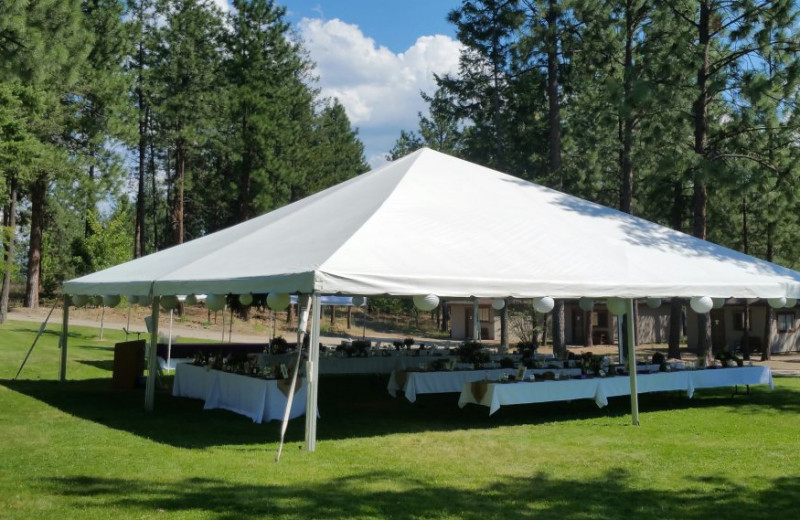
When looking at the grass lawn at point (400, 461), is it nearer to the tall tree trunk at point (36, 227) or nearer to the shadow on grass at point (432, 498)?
the shadow on grass at point (432, 498)

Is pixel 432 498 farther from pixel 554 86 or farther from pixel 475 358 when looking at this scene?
pixel 554 86

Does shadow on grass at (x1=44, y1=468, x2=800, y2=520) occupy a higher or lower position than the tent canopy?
lower

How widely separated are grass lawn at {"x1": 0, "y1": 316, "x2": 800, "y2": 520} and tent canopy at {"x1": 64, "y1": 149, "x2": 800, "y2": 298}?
183 cm

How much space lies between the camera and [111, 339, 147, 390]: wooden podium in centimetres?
1376

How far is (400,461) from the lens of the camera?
301 inches

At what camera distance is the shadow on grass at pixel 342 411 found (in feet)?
30.6

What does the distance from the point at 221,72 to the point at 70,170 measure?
390 inches

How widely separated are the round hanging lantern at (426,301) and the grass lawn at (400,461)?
1630 mm

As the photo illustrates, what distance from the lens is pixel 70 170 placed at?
28438 millimetres

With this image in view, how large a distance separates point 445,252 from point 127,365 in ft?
24.4

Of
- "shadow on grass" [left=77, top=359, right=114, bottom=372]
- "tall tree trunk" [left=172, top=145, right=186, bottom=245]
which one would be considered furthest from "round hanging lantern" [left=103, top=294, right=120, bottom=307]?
"tall tree trunk" [left=172, top=145, right=186, bottom=245]

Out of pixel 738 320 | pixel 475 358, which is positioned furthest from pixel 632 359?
pixel 738 320

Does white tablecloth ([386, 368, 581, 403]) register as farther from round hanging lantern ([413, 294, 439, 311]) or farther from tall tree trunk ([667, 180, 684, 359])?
tall tree trunk ([667, 180, 684, 359])

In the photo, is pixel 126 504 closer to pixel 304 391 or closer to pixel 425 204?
pixel 304 391
